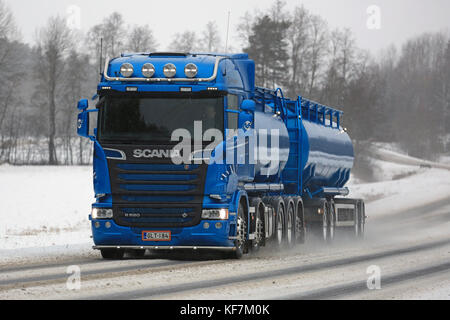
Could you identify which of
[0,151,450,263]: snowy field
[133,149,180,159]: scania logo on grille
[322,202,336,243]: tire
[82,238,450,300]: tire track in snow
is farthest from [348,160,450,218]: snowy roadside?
[133,149,180,159]: scania logo on grille

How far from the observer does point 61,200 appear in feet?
143

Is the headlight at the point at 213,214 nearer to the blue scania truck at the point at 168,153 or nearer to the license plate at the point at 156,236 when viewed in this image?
the blue scania truck at the point at 168,153

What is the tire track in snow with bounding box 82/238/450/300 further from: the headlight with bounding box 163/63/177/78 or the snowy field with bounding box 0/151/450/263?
the snowy field with bounding box 0/151/450/263

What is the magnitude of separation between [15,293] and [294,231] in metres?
11.4

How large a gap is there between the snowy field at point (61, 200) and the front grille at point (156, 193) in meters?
4.40

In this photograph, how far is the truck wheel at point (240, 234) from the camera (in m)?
17.2

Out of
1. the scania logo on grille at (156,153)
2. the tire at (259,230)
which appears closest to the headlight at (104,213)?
the scania logo on grille at (156,153)

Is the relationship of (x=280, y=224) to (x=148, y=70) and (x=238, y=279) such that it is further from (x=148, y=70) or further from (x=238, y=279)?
(x=238, y=279)

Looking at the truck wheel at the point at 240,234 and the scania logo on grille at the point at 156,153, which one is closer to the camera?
the scania logo on grille at the point at 156,153

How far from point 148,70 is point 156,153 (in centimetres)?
170

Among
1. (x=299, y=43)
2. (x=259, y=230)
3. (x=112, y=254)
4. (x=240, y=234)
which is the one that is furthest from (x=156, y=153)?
(x=299, y=43)

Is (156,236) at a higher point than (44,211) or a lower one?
higher

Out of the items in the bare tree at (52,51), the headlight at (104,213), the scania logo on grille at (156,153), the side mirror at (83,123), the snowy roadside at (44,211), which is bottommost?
the snowy roadside at (44,211)

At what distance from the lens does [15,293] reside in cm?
1146
